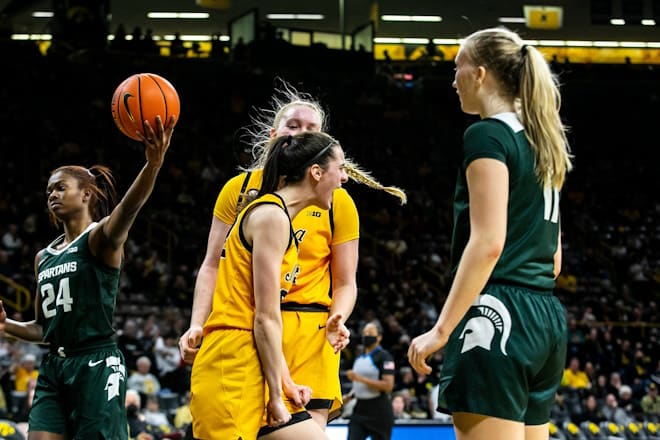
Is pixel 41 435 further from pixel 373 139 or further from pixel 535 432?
pixel 373 139

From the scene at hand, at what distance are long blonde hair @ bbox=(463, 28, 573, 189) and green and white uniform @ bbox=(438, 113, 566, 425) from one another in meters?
0.04

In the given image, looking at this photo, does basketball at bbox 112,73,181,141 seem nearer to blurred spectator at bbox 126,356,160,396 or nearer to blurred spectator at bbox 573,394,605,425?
blurred spectator at bbox 126,356,160,396

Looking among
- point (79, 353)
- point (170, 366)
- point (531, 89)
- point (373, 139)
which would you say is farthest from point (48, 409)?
point (373, 139)

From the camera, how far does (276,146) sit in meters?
4.12

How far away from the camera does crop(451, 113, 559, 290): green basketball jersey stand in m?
3.10

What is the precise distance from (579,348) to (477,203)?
56.7ft

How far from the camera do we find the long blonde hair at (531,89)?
3.17m

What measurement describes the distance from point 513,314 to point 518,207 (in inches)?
13.9

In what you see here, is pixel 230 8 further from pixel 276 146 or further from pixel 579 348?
pixel 276 146

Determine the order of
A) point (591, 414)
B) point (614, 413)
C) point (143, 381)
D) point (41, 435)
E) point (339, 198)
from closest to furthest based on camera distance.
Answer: point (41, 435), point (339, 198), point (143, 381), point (591, 414), point (614, 413)

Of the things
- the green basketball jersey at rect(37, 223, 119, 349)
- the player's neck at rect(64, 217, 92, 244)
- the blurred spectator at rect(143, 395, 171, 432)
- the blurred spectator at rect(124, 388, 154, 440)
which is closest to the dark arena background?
the blurred spectator at rect(143, 395, 171, 432)

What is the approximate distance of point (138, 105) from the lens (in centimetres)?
486

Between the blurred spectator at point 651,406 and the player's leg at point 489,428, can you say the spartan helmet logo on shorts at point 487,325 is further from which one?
the blurred spectator at point 651,406

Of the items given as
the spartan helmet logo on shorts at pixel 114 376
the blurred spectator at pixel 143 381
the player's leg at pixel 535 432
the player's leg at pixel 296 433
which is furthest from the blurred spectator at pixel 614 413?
the player's leg at pixel 535 432
